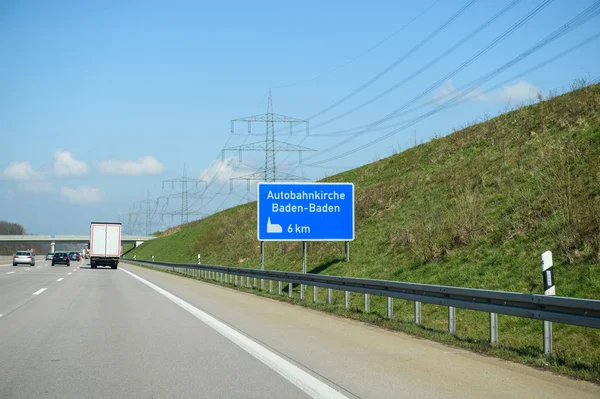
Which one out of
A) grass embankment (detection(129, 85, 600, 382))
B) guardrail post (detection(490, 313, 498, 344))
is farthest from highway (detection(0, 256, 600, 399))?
grass embankment (detection(129, 85, 600, 382))

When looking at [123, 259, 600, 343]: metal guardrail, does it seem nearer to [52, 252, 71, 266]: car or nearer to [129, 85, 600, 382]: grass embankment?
[129, 85, 600, 382]: grass embankment

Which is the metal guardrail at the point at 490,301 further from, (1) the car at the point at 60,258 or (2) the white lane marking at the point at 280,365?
(1) the car at the point at 60,258

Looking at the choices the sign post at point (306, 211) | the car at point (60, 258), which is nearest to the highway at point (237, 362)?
the sign post at point (306, 211)

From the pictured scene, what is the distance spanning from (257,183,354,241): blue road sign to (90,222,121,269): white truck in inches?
1247

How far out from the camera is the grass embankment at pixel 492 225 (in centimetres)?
1238

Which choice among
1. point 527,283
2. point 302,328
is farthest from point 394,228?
point 302,328

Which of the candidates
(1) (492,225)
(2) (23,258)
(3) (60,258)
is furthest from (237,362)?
(3) (60,258)

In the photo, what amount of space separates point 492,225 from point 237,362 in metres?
13.6

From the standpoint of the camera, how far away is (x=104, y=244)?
54.2m

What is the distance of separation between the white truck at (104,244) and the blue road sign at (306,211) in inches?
1247

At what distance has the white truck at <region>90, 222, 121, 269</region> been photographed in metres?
54.0

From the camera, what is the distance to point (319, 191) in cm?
2591

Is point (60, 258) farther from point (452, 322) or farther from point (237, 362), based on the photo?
point (237, 362)

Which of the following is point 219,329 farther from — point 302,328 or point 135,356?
point 135,356
